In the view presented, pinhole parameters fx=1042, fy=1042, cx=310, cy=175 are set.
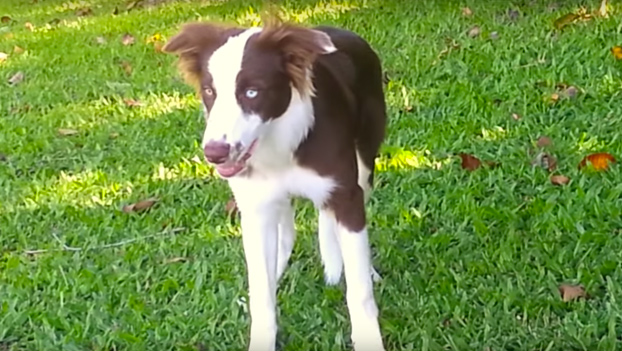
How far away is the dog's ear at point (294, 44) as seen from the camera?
311cm

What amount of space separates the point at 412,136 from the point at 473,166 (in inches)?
23.6

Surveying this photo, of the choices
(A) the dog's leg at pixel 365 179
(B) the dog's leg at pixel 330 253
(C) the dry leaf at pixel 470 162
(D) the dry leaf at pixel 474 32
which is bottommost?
(D) the dry leaf at pixel 474 32

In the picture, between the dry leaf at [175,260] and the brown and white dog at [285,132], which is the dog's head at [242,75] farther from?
the dry leaf at [175,260]

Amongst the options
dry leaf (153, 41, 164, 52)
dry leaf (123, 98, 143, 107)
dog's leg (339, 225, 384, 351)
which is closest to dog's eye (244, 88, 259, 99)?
dog's leg (339, 225, 384, 351)

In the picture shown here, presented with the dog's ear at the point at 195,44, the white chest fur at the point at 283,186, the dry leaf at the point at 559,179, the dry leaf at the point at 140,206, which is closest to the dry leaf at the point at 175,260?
the dry leaf at the point at 140,206

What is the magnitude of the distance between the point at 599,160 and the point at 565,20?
2.76 metres

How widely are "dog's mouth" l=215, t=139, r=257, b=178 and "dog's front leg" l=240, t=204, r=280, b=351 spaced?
20.0 inches

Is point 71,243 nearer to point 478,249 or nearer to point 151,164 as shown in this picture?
point 151,164

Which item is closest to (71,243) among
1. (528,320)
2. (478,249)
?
(478,249)

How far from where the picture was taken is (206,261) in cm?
439

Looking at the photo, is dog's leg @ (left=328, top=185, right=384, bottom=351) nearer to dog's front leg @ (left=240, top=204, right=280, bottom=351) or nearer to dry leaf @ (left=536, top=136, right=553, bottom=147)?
dog's front leg @ (left=240, top=204, right=280, bottom=351)

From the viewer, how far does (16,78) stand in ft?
25.8

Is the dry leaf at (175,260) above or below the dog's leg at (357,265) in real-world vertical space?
below

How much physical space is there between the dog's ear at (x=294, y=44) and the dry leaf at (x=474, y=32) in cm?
446
